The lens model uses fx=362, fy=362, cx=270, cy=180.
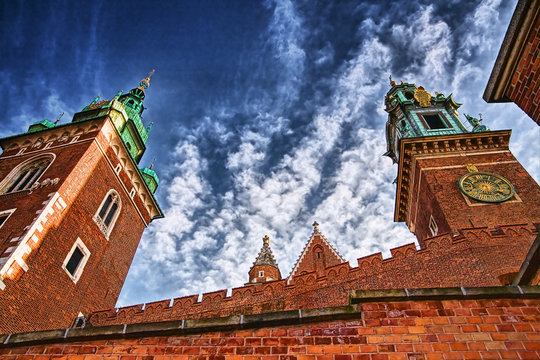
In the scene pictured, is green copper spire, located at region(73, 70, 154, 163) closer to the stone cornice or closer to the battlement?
the battlement

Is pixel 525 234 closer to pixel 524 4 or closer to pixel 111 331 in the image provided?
pixel 524 4

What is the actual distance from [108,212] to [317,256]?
15.0 metres

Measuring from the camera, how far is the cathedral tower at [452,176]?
672 inches

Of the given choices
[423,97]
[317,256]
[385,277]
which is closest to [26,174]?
[385,277]

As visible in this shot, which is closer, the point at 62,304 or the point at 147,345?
the point at 147,345

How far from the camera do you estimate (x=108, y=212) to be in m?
20.7

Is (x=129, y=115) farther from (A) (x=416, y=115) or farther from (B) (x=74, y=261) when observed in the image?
(A) (x=416, y=115)

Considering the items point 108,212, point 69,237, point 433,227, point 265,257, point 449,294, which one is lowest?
point 449,294

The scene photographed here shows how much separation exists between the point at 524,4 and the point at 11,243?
1714cm

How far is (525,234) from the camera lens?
47.5 feet

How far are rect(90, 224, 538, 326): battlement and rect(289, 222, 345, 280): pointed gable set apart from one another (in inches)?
416

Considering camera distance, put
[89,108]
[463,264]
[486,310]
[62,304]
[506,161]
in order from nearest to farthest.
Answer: [486,310] → [463,264] → [62,304] → [506,161] → [89,108]

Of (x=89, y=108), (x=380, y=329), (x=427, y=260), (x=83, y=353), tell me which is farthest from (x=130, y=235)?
(x=380, y=329)

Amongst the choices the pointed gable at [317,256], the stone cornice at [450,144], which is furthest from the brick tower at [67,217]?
the stone cornice at [450,144]
